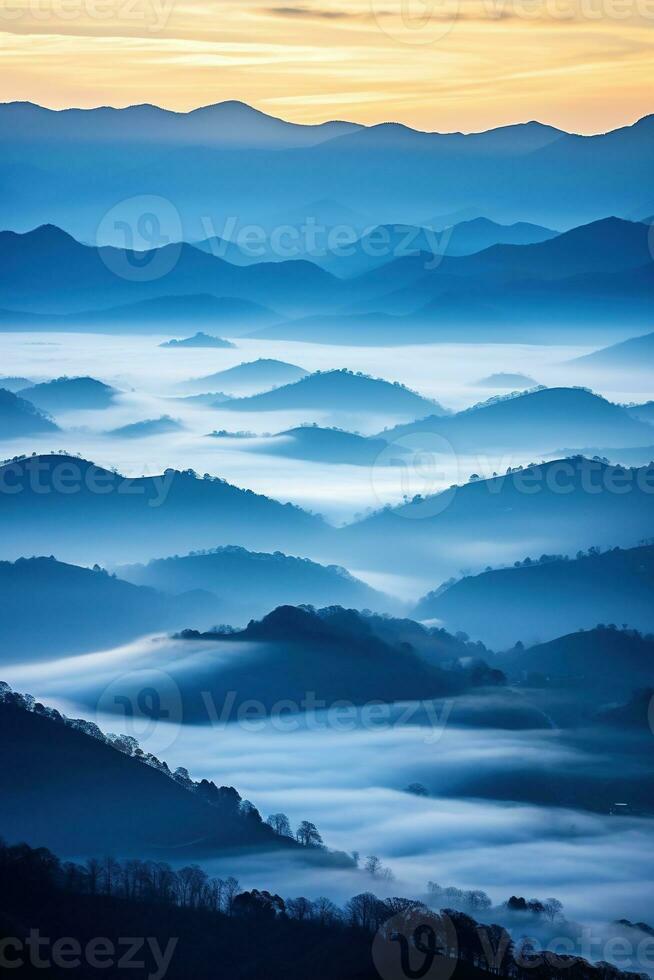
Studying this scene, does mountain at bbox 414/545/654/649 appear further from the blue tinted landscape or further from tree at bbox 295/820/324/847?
tree at bbox 295/820/324/847

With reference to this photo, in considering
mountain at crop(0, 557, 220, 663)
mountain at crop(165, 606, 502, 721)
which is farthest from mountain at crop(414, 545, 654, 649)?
mountain at crop(165, 606, 502, 721)

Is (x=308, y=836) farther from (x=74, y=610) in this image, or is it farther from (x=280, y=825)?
(x=74, y=610)

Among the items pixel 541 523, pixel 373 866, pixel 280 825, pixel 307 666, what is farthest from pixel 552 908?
pixel 541 523

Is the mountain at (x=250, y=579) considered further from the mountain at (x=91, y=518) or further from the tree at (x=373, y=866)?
the tree at (x=373, y=866)

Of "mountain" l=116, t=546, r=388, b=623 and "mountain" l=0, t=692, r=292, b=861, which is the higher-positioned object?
"mountain" l=116, t=546, r=388, b=623

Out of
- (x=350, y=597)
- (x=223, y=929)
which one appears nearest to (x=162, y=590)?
(x=350, y=597)
